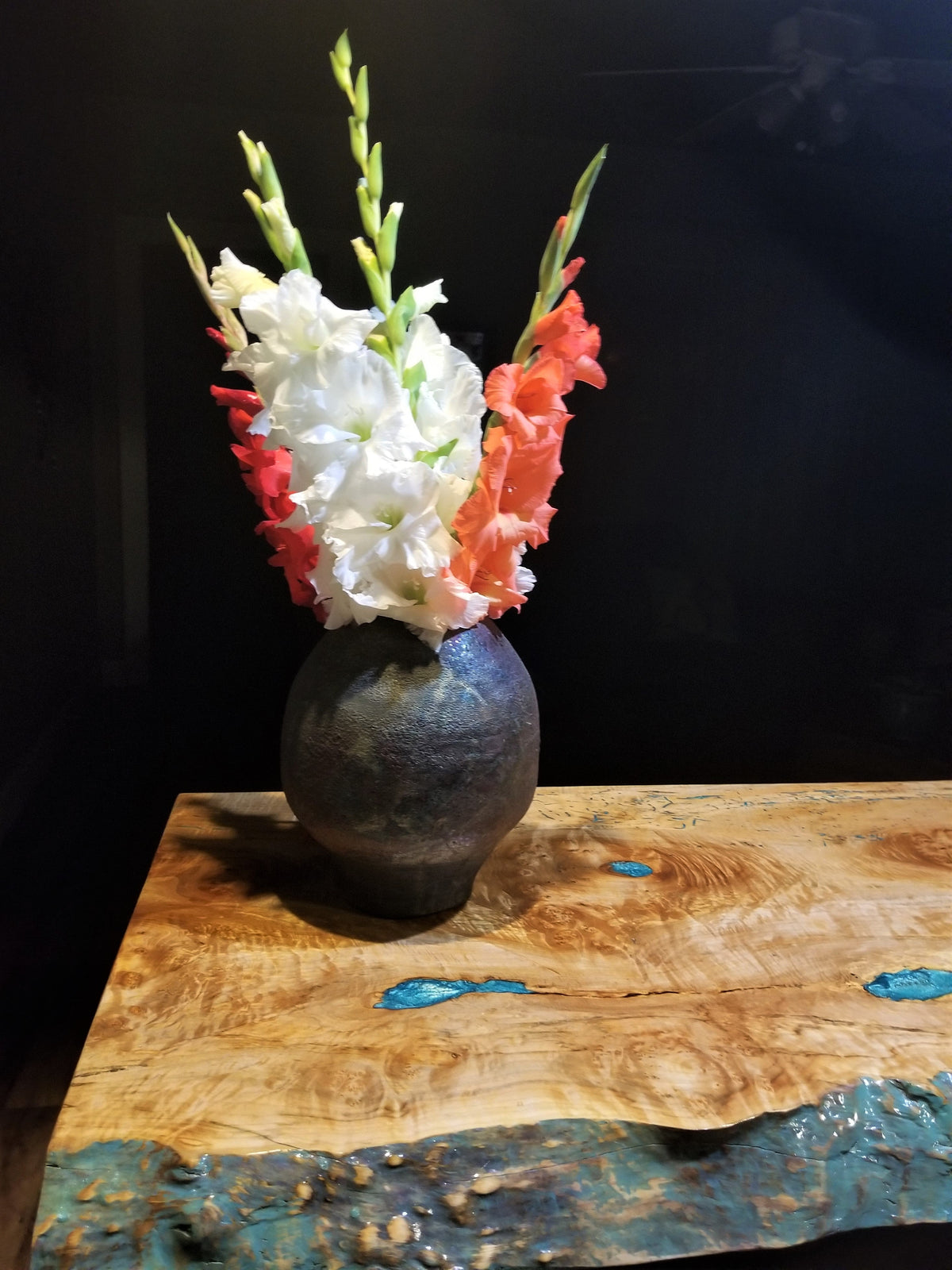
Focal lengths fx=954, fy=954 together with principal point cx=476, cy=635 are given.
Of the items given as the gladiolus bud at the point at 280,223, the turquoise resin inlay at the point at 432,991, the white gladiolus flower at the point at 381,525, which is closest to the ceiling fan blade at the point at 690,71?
the gladiolus bud at the point at 280,223

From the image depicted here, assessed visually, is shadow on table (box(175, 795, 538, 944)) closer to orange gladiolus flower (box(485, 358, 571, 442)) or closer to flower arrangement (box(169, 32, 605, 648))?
flower arrangement (box(169, 32, 605, 648))

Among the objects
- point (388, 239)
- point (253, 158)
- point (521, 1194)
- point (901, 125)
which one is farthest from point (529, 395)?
point (901, 125)

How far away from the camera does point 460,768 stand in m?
0.68

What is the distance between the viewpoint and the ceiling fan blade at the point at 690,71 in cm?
97

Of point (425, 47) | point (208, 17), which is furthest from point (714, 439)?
point (208, 17)

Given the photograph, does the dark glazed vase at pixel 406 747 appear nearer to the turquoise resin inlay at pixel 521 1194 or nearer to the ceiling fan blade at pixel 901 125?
the turquoise resin inlay at pixel 521 1194

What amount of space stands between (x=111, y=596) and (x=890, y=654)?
0.92 meters

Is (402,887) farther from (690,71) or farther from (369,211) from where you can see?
(690,71)

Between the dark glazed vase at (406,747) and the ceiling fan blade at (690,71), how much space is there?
63cm

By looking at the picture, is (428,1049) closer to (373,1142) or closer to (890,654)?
(373,1142)

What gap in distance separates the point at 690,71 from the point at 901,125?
255 millimetres

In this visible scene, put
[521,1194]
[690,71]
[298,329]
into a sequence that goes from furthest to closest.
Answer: [690,71] → [298,329] → [521,1194]

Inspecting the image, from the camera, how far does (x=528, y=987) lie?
2.23 ft

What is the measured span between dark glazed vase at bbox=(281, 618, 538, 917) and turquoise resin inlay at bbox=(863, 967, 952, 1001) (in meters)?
0.29
